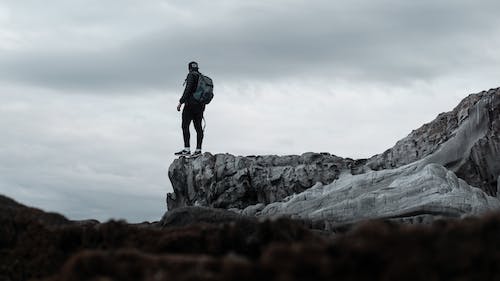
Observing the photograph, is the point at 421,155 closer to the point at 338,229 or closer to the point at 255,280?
the point at 338,229

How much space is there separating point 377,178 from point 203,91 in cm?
1156

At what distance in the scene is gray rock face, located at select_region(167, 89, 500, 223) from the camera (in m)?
29.1

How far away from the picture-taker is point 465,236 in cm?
918

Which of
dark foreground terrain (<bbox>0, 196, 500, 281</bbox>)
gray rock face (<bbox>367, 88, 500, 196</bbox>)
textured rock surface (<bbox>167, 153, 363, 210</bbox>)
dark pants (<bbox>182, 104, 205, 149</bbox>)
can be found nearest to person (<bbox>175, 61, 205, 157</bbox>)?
dark pants (<bbox>182, 104, 205, 149</bbox>)

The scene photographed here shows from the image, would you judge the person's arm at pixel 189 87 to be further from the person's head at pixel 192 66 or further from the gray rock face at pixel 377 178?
the gray rock face at pixel 377 178

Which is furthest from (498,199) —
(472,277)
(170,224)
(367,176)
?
(472,277)

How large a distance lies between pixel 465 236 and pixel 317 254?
190 cm

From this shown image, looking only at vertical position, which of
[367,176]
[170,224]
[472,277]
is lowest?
[472,277]

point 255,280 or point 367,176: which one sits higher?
point 367,176

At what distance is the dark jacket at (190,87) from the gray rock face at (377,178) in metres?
2.75

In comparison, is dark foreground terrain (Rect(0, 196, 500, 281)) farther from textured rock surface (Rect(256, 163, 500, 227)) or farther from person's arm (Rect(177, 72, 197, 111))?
person's arm (Rect(177, 72, 197, 111))

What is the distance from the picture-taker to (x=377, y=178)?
31703 mm

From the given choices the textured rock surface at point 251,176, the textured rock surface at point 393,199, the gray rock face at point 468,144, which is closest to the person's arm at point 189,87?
the textured rock surface at point 251,176

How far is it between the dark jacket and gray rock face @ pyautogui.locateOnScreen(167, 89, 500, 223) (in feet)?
9.02
